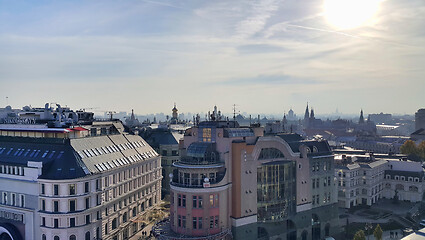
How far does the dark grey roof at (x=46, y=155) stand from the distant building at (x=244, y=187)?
21927 millimetres

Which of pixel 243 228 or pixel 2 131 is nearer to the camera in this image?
pixel 243 228

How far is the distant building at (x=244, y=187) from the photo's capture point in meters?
77.2

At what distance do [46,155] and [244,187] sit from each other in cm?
4404

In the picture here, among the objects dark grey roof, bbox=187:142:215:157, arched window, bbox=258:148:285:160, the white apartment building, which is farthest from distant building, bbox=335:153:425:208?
the white apartment building

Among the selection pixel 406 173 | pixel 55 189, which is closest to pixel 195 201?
pixel 55 189

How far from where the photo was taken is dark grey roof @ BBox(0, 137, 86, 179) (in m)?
73.9

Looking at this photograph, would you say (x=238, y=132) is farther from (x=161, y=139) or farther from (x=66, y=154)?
(x=161, y=139)

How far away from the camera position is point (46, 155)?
78562mm

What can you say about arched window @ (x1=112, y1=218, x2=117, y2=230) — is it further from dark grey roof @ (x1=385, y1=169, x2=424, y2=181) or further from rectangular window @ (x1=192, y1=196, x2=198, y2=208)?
dark grey roof @ (x1=385, y1=169, x2=424, y2=181)

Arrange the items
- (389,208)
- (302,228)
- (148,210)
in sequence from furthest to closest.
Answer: (389,208)
(148,210)
(302,228)

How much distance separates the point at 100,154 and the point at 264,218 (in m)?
41.5

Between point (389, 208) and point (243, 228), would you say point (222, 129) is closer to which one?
point (243, 228)

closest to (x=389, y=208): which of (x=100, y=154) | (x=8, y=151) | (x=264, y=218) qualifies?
(x=264, y=218)

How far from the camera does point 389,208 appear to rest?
123 m
